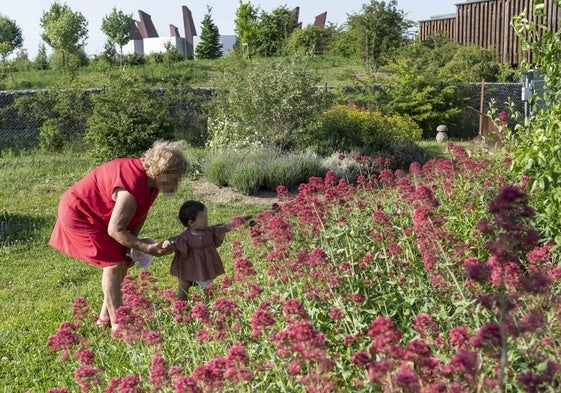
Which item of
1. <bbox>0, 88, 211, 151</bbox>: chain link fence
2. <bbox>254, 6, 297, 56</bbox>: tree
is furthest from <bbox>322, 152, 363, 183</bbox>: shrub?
<bbox>254, 6, 297, 56</bbox>: tree

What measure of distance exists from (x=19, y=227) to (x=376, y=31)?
18.6 meters

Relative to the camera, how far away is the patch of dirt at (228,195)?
410 inches

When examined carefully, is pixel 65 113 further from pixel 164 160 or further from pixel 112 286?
pixel 164 160

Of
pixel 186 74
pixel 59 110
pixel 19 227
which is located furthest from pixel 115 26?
pixel 19 227

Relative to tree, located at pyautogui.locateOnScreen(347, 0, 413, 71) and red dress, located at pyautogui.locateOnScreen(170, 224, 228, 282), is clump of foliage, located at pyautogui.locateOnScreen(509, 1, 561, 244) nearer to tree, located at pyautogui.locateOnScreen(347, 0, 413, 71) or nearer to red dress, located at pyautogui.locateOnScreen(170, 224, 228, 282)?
red dress, located at pyautogui.locateOnScreen(170, 224, 228, 282)

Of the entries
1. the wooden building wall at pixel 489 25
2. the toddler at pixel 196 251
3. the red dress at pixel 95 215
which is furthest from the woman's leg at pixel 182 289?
the wooden building wall at pixel 489 25

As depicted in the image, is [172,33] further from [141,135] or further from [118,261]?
[118,261]

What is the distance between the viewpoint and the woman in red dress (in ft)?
16.2

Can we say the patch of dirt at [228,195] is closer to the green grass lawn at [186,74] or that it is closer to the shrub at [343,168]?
the shrub at [343,168]

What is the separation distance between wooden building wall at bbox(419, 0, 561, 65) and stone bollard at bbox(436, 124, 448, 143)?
766 cm

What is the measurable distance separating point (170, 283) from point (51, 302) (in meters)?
0.95

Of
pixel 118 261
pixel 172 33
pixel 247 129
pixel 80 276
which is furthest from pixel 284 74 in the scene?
pixel 172 33

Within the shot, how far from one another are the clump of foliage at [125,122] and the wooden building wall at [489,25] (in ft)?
47.1

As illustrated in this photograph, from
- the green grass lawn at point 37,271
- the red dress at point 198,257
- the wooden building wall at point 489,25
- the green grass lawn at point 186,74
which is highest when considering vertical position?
the wooden building wall at point 489,25
